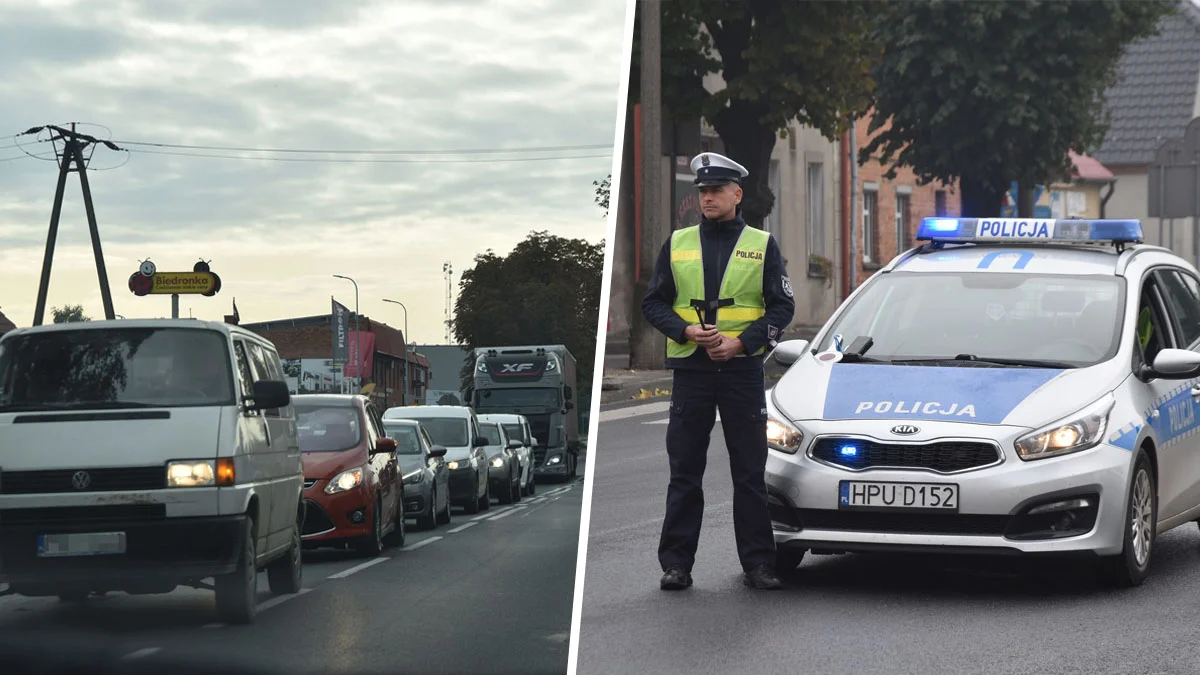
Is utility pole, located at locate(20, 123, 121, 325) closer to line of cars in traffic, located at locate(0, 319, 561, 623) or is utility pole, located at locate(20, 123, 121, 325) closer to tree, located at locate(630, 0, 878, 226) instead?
line of cars in traffic, located at locate(0, 319, 561, 623)

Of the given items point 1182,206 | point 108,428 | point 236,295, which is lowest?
point 108,428

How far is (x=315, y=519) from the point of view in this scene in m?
4.20

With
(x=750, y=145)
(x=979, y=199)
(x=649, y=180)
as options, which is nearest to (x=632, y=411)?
(x=649, y=180)

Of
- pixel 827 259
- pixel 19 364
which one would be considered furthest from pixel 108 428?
pixel 827 259

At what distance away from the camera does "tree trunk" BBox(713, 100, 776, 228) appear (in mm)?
31219

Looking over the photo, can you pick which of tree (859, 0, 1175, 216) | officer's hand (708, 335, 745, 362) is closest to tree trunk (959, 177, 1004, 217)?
tree (859, 0, 1175, 216)

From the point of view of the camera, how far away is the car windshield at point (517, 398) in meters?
3.84

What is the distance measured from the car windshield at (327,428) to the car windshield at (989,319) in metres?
5.12

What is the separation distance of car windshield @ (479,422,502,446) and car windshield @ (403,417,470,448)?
38 mm

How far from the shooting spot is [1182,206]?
29656mm

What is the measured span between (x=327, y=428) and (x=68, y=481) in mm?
572

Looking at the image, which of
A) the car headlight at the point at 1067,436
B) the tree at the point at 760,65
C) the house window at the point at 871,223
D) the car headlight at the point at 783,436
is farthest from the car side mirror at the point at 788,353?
the house window at the point at 871,223

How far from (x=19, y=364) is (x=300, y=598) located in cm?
75

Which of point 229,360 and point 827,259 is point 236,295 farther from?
point 827,259
